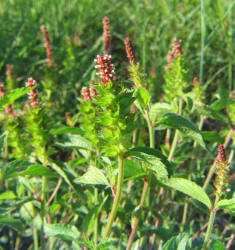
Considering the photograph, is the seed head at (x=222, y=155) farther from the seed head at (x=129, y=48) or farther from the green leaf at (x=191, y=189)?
the seed head at (x=129, y=48)

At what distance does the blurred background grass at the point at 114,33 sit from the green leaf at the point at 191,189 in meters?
1.50

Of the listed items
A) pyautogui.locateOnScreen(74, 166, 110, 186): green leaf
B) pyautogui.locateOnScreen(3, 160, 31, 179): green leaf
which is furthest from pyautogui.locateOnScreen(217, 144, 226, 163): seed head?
pyautogui.locateOnScreen(3, 160, 31, 179): green leaf

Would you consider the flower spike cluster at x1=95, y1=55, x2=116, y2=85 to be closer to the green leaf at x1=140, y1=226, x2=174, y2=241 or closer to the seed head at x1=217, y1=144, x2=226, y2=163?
the seed head at x1=217, y1=144, x2=226, y2=163

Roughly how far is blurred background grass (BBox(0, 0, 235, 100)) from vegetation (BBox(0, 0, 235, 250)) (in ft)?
0.05

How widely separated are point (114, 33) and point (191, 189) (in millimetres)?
2378

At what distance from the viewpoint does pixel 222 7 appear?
3.38m

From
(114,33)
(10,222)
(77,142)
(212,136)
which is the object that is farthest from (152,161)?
(114,33)

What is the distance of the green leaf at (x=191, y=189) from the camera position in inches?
50.8

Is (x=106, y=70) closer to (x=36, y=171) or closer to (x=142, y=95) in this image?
(x=142, y=95)

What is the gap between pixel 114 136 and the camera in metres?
1.14

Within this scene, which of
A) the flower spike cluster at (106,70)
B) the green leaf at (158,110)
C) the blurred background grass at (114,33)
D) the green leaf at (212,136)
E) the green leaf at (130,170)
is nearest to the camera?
the flower spike cluster at (106,70)

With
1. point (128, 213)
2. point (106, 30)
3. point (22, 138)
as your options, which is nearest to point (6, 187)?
point (22, 138)

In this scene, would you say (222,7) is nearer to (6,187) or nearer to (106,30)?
(106,30)

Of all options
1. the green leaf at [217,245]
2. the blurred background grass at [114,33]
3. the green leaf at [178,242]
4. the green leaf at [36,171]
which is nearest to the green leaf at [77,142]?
the green leaf at [36,171]
